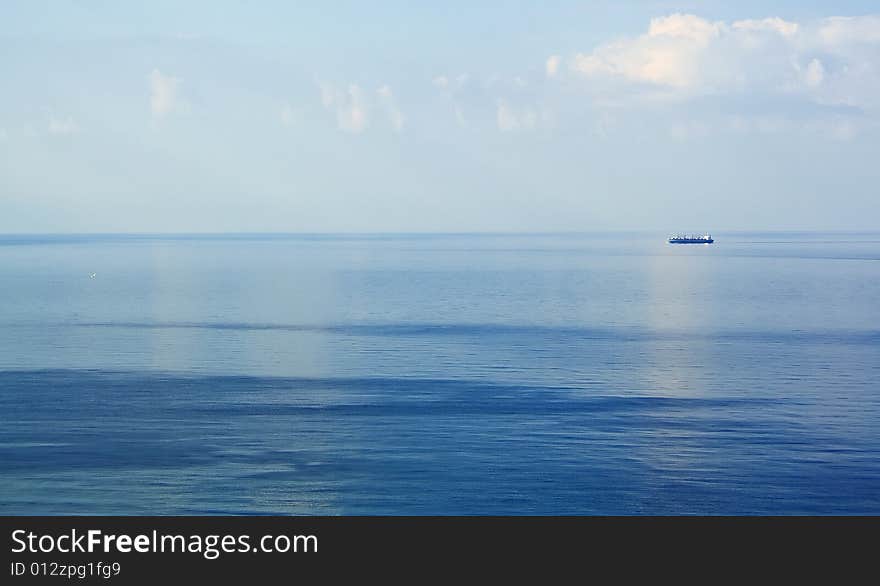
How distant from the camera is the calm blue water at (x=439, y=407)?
2748cm

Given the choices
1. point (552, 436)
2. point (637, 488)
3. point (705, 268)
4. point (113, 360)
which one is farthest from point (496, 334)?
point (705, 268)

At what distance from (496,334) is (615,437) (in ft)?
88.8

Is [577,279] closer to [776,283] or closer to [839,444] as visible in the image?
[776,283]

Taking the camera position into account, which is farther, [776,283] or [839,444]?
[776,283]

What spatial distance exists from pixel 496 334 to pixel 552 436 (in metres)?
26.7

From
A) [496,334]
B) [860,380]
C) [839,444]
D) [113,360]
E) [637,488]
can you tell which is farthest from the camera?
[496,334]

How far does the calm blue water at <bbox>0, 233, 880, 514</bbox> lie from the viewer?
27.5 m

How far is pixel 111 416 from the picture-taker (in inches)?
1438

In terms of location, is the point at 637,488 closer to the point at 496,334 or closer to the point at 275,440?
the point at 275,440

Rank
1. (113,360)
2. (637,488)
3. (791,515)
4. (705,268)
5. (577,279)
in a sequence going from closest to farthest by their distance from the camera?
(791,515), (637,488), (113,360), (577,279), (705,268)

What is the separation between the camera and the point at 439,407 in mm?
37406
